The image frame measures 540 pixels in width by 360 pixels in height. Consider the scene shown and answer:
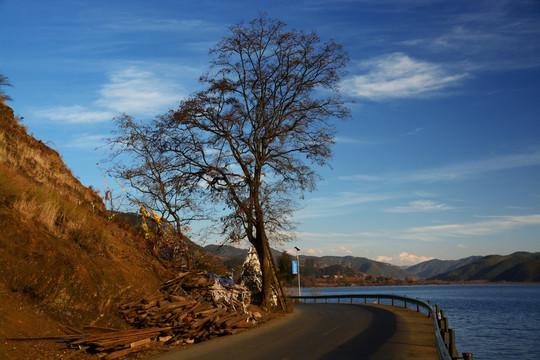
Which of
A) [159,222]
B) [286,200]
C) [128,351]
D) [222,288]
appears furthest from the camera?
[286,200]

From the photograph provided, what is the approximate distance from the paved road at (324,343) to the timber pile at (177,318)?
591 millimetres

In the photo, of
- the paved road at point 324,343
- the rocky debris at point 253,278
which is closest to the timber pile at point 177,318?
the paved road at point 324,343

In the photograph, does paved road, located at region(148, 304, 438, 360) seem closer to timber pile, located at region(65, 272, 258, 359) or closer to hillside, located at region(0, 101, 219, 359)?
timber pile, located at region(65, 272, 258, 359)

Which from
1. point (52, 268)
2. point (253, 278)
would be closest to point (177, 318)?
point (52, 268)

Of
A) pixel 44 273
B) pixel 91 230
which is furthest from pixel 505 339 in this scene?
pixel 44 273

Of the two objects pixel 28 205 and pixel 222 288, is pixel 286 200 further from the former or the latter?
pixel 28 205

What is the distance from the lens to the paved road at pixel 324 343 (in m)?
13.3

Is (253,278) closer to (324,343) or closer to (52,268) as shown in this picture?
(324,343)

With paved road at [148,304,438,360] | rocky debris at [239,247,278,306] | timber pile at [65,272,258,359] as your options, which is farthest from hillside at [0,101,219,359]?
rocky debris at [239,247,278,306]

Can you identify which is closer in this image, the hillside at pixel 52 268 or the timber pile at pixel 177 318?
the hillside at pixel 52 268

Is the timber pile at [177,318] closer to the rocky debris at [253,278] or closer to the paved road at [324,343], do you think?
the paved road at [324,343]

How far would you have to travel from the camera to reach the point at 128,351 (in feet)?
40.5

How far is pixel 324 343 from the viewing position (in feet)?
51.7

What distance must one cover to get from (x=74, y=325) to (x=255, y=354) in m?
5.12
